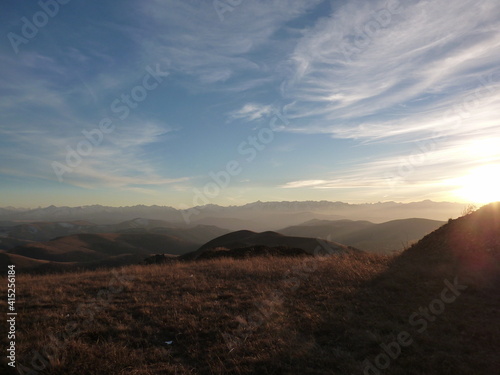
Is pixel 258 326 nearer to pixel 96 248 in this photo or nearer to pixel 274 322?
pixel 274 322

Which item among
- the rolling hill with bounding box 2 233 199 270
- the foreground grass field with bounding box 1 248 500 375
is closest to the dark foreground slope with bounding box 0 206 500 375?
the foreground grass field with bounding box 1 248 500 375

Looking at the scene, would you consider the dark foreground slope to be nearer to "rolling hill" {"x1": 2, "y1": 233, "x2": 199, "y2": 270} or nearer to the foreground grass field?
the foreground grass field

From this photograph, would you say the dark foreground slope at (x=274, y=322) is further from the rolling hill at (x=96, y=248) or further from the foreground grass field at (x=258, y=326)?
the rolling hill at (x=96, y=248)

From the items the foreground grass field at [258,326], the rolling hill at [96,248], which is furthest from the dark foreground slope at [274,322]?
the rolling hill at [96,248]

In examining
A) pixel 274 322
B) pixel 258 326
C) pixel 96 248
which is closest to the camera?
pixel 258 326

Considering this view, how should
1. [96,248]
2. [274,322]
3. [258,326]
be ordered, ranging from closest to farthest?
[258,326], [274,322], [96,248]

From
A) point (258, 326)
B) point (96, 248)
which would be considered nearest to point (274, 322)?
point (258, 326)

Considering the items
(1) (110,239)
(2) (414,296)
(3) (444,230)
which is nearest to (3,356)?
(2) (414,296)

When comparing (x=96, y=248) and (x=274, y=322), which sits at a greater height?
(x=274, y=322)

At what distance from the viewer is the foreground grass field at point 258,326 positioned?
17.1 feet

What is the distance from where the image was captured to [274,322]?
7059 millimetres

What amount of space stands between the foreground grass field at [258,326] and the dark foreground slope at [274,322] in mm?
26

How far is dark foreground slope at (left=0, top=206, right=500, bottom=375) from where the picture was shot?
17.3 ft

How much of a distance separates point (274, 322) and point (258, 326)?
47 cm
